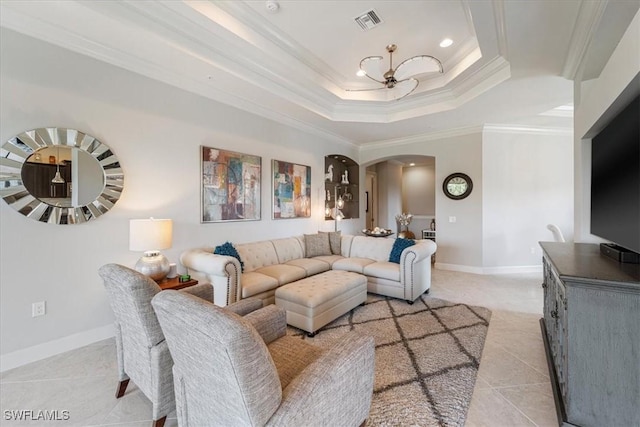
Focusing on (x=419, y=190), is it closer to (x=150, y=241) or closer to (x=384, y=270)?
(x=384, y=270)

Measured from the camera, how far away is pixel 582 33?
7.62ft

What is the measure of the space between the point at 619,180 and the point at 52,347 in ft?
15.3

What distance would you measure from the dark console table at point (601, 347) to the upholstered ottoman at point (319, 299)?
190 cm

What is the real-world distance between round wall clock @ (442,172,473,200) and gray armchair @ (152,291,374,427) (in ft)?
16.3

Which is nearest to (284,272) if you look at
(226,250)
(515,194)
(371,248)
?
(226,250)

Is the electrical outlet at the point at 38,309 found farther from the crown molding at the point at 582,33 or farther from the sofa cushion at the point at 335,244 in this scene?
the crown molding at the point at 582,33

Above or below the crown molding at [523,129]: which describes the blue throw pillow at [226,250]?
below

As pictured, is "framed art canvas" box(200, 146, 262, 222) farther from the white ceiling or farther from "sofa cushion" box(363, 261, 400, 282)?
"sofa cushion" box(363, 261, 400, 282)

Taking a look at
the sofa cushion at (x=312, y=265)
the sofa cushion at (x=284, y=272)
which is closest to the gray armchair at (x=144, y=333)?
the sofa cushion at (x=284, y=272)

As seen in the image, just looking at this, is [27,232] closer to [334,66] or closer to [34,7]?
[34,7]

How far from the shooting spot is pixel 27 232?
2.32 m

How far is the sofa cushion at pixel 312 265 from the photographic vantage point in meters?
3.98

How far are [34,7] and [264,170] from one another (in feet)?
9.31

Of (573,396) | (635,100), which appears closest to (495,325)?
(573,396)
